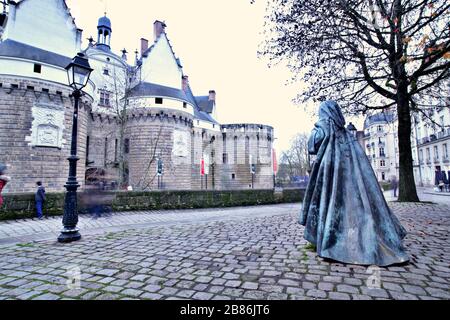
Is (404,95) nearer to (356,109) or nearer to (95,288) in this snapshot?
(356,109)

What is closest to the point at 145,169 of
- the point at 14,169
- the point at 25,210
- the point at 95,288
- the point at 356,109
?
the point at 14,169

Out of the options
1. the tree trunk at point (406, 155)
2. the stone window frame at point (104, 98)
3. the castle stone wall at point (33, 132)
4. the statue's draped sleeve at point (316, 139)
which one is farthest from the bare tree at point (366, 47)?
the stone window frame at point (104, 98)

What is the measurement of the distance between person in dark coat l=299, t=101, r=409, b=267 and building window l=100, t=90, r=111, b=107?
85.4 feet

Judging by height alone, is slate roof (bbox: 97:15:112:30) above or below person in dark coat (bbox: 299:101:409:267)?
above

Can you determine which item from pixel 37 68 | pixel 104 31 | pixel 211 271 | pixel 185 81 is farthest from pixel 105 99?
pixel 211 271

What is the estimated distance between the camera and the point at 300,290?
8.66 ft

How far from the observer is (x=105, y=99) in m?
25.9

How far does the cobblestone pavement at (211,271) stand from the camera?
2.62 meters

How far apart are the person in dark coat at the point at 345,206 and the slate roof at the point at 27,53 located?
19899 millimetres

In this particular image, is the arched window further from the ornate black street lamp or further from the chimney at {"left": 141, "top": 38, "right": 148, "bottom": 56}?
the ornate black street lamp

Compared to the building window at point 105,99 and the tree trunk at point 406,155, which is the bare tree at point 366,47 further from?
the building window at point 105,99

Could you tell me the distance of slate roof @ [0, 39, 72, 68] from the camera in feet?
51.5

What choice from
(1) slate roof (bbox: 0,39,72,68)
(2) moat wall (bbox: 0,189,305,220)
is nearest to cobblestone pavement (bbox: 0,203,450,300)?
(2) moat wall (bbox: 0,189,305,220)

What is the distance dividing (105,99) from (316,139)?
26904 millimetres
